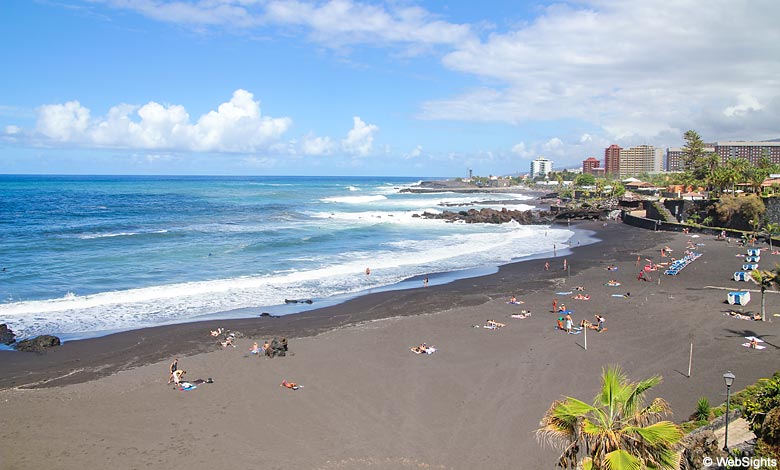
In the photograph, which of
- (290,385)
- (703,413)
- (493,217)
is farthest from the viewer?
(493,217)

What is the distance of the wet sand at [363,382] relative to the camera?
39.2ft

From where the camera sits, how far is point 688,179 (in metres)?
68.6

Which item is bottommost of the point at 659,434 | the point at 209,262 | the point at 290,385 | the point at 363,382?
the point at 363,382

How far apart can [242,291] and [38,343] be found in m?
9.96

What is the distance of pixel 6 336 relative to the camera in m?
19.7

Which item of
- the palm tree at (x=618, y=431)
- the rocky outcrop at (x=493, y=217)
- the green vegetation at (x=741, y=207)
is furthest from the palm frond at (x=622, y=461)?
the rocky outcrop at (x=493, y=217)

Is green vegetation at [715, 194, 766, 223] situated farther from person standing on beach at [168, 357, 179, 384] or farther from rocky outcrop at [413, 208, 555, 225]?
person standing on beach at [168, 357, 179, 384]

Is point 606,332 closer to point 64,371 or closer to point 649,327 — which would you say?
point 649,327

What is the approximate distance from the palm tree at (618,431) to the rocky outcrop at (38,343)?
18316 mm

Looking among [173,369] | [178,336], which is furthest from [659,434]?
[178,336]

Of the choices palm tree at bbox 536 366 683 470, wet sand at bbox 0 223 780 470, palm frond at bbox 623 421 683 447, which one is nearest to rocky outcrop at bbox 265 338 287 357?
wet sand at bbox 0 223 780 470

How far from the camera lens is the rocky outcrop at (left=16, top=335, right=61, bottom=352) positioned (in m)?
18.5

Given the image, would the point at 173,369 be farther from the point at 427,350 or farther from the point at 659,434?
the point at 659,434

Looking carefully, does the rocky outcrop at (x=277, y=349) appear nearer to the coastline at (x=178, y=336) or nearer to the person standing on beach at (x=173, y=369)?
the coastline at (x=178, y=336)
